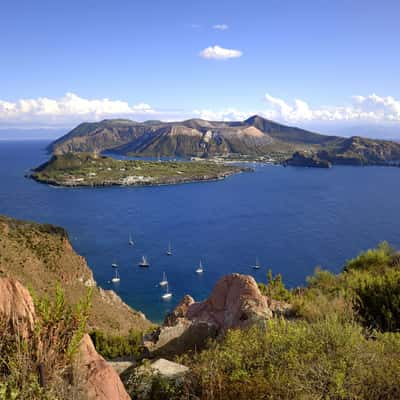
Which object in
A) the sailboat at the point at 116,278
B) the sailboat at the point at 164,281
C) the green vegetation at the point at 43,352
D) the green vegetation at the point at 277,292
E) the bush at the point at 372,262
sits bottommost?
the sailboat at the point at 116,278

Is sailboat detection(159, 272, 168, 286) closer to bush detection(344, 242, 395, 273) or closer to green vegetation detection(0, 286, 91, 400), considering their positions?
bush detection(344, 242, 395, 273)

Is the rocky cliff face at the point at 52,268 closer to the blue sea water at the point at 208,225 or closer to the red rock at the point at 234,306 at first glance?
the blue sea water at the point at 208,225

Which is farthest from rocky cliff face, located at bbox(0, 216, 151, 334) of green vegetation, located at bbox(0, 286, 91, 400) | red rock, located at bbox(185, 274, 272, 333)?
green vegetation, located at bbox(0, 286, 91, 400)

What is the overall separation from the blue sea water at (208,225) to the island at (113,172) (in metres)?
9.35

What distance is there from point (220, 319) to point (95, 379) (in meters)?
8.29

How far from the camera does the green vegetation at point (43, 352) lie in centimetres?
498

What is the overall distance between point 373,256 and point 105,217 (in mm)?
81050

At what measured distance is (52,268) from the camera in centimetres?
3544

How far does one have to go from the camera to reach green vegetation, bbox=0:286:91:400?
4.98m

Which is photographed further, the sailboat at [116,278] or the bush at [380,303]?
the sailboat at [116,278]

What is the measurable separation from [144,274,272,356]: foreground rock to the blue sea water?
34389mm

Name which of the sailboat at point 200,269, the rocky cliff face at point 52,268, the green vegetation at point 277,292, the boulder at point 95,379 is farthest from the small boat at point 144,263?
the boulder at point 95,379

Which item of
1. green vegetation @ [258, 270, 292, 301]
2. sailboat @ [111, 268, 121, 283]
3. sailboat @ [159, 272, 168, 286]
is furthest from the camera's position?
sailboat @ [111, 268, 121, 283]

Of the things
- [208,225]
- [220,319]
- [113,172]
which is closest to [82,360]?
[220,319]
